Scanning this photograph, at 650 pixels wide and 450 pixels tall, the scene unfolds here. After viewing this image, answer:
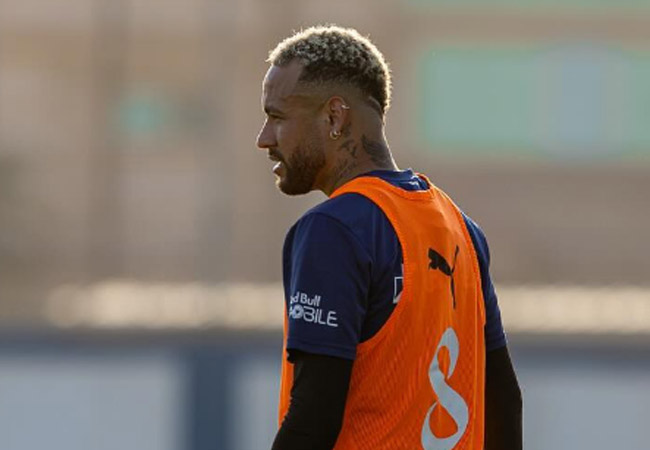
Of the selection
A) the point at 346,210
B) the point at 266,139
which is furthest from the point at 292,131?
the point at 346,210

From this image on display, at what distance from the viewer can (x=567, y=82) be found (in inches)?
257

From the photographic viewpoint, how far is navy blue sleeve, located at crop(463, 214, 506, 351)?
194 cm

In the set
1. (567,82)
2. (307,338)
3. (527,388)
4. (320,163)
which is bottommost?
(527,388)

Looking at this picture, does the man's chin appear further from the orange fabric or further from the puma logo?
the puma logo

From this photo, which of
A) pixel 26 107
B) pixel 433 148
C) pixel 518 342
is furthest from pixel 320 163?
pixel 26 107

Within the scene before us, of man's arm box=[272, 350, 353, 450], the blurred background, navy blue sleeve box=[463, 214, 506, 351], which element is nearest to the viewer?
man's arm box=[272, 350, 353, 450]

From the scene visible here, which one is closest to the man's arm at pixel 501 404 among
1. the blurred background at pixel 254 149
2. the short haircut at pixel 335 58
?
the short haircut at pixel 335 58

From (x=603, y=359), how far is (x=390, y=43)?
6.52ft

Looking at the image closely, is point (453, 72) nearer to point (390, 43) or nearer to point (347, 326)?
point (390, 43)

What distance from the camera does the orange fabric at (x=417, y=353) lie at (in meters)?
1.72

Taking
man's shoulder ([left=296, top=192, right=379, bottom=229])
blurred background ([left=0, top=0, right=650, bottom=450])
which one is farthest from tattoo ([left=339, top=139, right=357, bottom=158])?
blurred background ([left=0, top=0, right=650, bottom=450])

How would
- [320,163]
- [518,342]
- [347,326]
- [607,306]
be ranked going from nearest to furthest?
1. [347,326]
2. [320,163]
3. [518,342]
4. [607,306]

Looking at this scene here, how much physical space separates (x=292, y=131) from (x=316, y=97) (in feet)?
0.19

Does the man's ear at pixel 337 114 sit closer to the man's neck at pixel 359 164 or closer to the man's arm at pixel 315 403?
the man's neck at pixel 359 164
